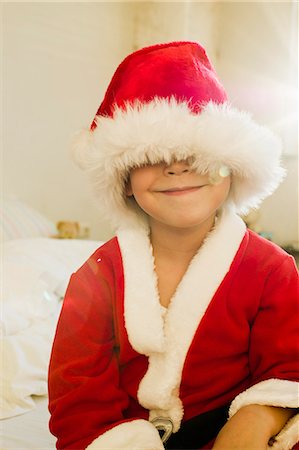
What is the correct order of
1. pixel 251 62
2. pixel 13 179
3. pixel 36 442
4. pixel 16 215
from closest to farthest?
pixel 36 442 < pixel 16 215 < pixel 13 179 < pixel 251 62

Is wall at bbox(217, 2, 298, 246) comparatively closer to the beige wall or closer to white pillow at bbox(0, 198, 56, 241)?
the beige wall

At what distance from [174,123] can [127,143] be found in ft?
0.24

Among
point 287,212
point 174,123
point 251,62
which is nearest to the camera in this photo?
point 174,123

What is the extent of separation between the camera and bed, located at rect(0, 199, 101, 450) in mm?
863

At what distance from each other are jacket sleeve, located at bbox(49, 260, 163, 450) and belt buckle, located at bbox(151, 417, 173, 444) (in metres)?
0.02

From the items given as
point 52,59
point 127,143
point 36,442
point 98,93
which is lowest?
point 36,442

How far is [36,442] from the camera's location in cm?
78

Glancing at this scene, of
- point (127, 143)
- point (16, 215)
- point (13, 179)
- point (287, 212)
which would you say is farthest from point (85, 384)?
point (287, 212)

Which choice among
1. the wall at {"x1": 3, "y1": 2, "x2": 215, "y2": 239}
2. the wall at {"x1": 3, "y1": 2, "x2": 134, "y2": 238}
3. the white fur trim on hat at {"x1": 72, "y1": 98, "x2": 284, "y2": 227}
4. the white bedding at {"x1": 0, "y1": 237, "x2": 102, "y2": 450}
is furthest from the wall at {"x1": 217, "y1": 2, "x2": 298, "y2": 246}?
the white fur trim on hat at {"x1": 72, "y1": 98, "x2": 284, "y2": 227}

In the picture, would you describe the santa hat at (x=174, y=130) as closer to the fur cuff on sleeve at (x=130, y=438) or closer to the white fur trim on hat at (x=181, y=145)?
the white fur trim on hat at (x=181, y=145)

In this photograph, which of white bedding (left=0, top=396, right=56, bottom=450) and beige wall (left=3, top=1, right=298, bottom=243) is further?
beige wall (left=3, top=1, right=298, bottom=243)

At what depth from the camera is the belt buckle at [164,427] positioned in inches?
25.5

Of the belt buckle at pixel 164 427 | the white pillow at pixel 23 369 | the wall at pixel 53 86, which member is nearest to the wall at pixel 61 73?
the wall at pixel 53 86

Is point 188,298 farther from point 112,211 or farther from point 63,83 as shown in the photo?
point 63,83
